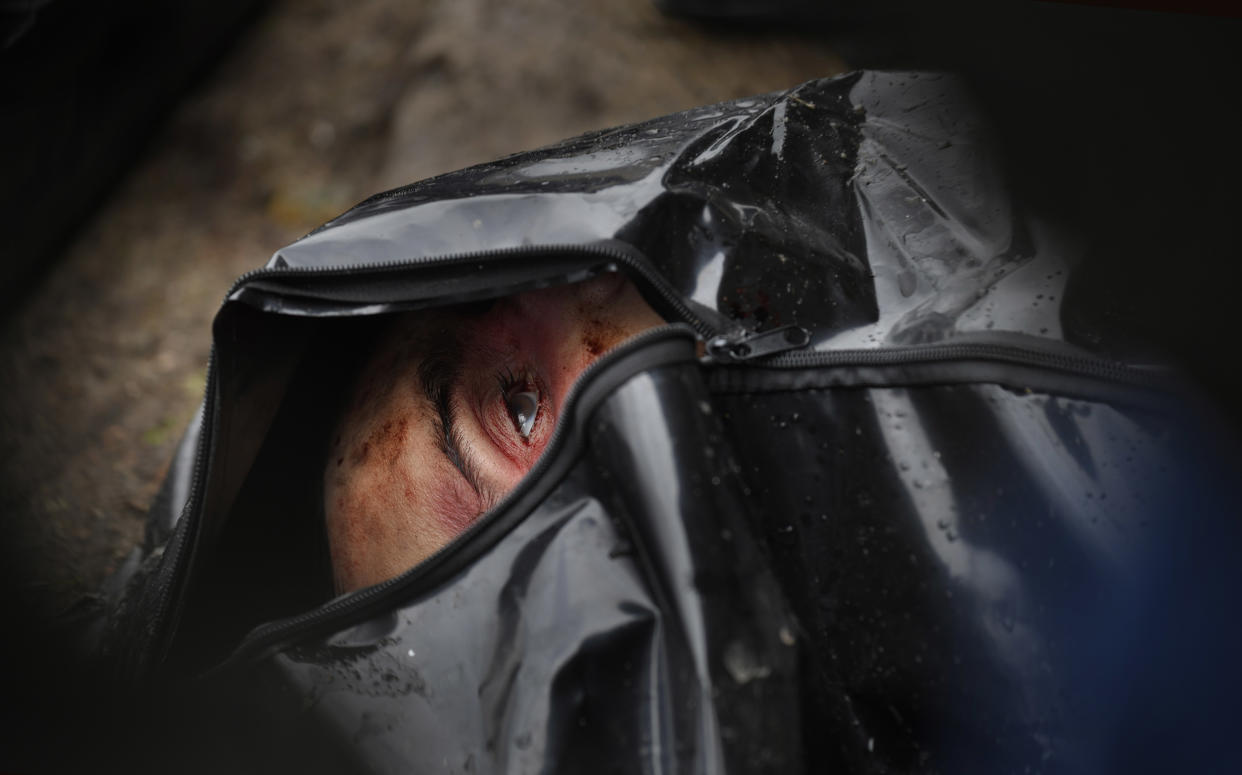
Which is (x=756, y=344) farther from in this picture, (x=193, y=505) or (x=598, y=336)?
(x=193, y=505)

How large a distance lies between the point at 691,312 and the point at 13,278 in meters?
2.05

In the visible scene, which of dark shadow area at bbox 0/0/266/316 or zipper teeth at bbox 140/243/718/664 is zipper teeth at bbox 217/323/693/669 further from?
dark shadow area at bbox 0/0/266/316

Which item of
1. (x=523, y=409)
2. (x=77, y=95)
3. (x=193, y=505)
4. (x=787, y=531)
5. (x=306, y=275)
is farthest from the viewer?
(x=77, y=95)

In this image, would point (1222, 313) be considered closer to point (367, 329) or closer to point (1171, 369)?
point (1171, 369)

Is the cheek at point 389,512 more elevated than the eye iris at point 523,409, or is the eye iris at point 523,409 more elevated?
the eye iris at point 523,409

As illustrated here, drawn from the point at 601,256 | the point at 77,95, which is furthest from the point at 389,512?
the point at 77,95

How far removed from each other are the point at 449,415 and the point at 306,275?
32cm

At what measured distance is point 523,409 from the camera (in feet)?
4.24

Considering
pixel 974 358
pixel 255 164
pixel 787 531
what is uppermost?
pixel 255 164

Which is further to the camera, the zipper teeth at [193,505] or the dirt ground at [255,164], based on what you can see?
the dirt ground at [255,164]

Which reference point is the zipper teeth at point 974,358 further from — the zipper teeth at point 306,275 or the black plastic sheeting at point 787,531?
the zipper teeth at point 306,275

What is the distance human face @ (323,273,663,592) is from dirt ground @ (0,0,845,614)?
105 cm

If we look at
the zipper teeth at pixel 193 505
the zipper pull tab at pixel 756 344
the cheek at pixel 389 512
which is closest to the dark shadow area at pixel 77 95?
the zipper teeth at pixel 193 505

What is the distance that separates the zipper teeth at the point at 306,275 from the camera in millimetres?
977
